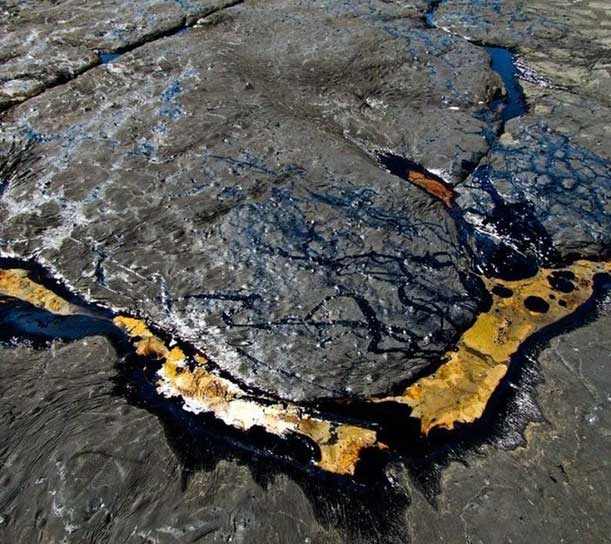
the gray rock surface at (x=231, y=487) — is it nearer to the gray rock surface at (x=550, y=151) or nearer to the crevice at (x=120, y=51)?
the gray rock surface at (x=550, y=151)

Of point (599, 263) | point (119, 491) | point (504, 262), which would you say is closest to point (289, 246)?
point (504, 262)

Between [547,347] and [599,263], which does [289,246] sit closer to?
[547,347]

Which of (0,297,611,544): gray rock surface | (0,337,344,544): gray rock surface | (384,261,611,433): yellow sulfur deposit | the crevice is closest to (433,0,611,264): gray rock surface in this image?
(384,261,611,433): yellow sulfur deposit

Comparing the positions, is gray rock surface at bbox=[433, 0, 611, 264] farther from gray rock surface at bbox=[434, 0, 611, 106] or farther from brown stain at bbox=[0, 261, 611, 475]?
brown stain at bbox=[0, 261, 611, 475]

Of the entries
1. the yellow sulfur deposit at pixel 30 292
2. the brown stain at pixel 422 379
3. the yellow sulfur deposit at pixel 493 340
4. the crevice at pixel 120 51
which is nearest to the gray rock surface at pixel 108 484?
the brown stain at pixel 422 379

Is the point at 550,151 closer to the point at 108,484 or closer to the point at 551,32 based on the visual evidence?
the point at 551,32
